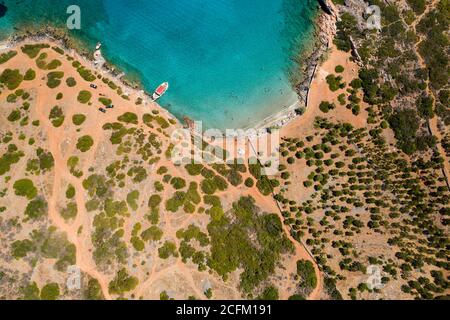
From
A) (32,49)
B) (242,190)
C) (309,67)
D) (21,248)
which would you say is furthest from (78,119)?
(309,67)

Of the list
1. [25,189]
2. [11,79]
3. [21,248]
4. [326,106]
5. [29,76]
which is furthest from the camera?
[29,76]

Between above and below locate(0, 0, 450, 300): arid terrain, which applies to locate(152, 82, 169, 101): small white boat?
above

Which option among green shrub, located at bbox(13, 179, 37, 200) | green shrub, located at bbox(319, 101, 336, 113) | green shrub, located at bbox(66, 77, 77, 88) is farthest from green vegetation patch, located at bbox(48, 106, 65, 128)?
green shrub, located at bbox(319, 101, 336, 113)

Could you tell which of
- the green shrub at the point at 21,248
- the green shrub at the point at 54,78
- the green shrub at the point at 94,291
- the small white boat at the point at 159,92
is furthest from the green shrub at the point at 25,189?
the small white boat at the point at 159,92

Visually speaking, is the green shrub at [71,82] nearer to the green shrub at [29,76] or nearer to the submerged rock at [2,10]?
the green shrub at [29,76]

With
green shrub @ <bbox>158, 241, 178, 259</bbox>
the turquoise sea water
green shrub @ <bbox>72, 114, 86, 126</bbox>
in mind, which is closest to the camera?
green shrub @ <bbox>158, 241, 178, 259</bbox>

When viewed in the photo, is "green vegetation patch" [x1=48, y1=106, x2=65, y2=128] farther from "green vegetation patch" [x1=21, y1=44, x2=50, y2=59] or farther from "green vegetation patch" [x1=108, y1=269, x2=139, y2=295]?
"green vegetation patch" [x1=108, y1=269, x2=139, y2=295]

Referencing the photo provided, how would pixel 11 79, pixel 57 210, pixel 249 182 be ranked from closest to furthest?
pixel 57 210
pixel 249 182
pixel 11 79

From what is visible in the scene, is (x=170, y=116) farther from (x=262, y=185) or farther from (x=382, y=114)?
(x=382, y=114)

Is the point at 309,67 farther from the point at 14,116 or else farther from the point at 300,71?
the point at 14,116
